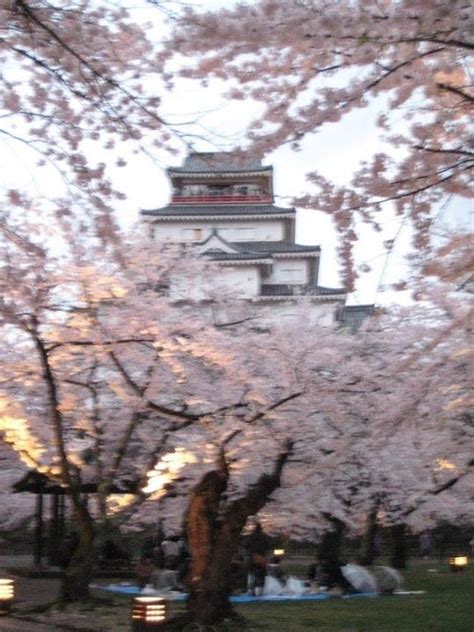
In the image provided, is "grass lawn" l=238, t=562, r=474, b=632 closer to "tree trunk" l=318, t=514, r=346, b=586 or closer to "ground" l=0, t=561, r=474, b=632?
"ground" l=0, t=561, r=474, b=632

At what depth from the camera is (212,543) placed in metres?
9.59

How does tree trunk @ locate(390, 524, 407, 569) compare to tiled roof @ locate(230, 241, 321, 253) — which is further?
tiled roof @ locate(230, 241, 321, 253)

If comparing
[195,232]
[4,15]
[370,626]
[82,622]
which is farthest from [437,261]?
[195,232]

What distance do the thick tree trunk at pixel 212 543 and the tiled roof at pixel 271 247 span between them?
25022 millimetres

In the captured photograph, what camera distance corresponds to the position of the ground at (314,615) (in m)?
10.1

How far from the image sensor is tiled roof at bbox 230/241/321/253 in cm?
3491

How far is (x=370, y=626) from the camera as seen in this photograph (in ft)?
34.1

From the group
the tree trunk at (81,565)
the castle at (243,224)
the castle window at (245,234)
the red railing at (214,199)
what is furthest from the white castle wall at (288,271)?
the tree trunk at (81,565)

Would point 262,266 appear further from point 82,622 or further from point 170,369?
point 82,622

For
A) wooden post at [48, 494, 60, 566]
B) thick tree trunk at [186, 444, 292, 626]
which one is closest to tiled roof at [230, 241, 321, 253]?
wooden post at [48, 494, 60, 566]

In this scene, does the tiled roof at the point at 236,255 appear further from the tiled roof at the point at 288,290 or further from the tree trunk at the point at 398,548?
the tree trunk at the point at 398,548

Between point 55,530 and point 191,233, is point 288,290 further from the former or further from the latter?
point 55,530

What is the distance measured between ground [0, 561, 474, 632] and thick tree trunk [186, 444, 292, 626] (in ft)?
1.75

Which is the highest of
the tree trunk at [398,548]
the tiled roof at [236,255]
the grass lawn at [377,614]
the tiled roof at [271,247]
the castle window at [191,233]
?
the castle window at [191,233]
